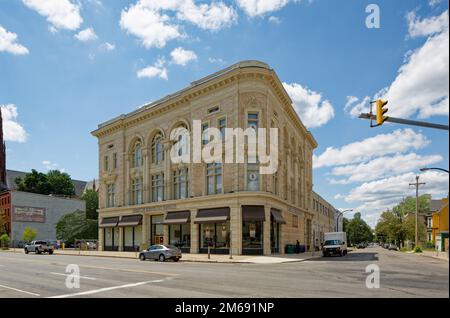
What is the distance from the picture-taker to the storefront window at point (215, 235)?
3950cm

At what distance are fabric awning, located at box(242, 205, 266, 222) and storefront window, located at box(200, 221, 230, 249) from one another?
2524mm

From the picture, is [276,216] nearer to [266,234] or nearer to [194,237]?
[266,234]

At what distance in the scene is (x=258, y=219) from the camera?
36.9 meters

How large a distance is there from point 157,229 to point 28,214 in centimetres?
4679

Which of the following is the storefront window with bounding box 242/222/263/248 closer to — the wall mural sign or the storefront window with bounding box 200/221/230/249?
the storefront window with bounding box 200/221/230/249

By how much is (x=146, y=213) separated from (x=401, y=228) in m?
56.4

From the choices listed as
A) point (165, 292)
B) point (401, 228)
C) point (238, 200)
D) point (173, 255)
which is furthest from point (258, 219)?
point (401, 228)

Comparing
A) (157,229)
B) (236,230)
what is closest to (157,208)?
(157,229)

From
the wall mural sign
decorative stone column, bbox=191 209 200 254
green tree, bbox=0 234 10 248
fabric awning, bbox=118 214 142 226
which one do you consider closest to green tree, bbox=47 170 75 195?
the wall mural sign

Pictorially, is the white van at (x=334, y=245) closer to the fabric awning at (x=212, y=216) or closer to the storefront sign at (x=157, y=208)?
the fabric awning at (x=212, y=216)

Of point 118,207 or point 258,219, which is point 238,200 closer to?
point 258,219

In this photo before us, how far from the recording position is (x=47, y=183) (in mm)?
97188
